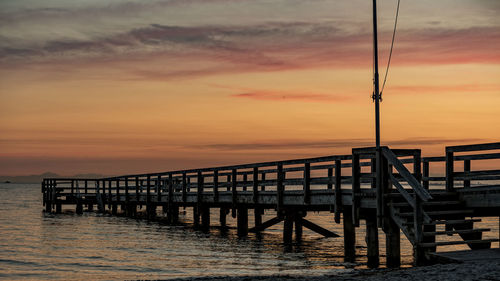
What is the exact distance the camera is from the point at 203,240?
27.8m

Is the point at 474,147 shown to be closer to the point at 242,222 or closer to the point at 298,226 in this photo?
the point at 298,226

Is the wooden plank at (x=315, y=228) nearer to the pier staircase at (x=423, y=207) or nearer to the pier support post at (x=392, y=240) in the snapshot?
the pier staircase at (x=423, y=207)

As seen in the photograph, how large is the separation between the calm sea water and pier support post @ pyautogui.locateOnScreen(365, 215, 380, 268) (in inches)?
23.9

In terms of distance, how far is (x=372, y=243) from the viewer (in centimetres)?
1788

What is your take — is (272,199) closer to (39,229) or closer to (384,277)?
(384,277)

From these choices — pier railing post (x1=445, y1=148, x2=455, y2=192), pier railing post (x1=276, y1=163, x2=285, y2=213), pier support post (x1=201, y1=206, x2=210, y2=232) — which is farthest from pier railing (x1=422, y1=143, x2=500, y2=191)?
pier support post (x1=201, y1=206, x2=210, y2=232)

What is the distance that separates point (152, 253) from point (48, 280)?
5710 mm

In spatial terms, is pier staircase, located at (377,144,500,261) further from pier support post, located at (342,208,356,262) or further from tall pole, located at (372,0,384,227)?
pier support post, located at (342,208,356,262)

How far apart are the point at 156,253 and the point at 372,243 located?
27.4 feet

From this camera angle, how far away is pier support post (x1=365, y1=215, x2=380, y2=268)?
17672mm

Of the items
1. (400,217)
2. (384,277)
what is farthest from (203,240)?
(384,277)

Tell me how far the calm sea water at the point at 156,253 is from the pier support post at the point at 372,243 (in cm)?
61

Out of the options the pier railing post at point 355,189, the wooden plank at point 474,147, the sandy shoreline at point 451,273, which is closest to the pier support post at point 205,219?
the pier railing post at point 355,189

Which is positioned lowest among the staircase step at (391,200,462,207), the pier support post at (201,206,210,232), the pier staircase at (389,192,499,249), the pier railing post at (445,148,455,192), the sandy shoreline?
the pier support post at (201,206,210,232)
